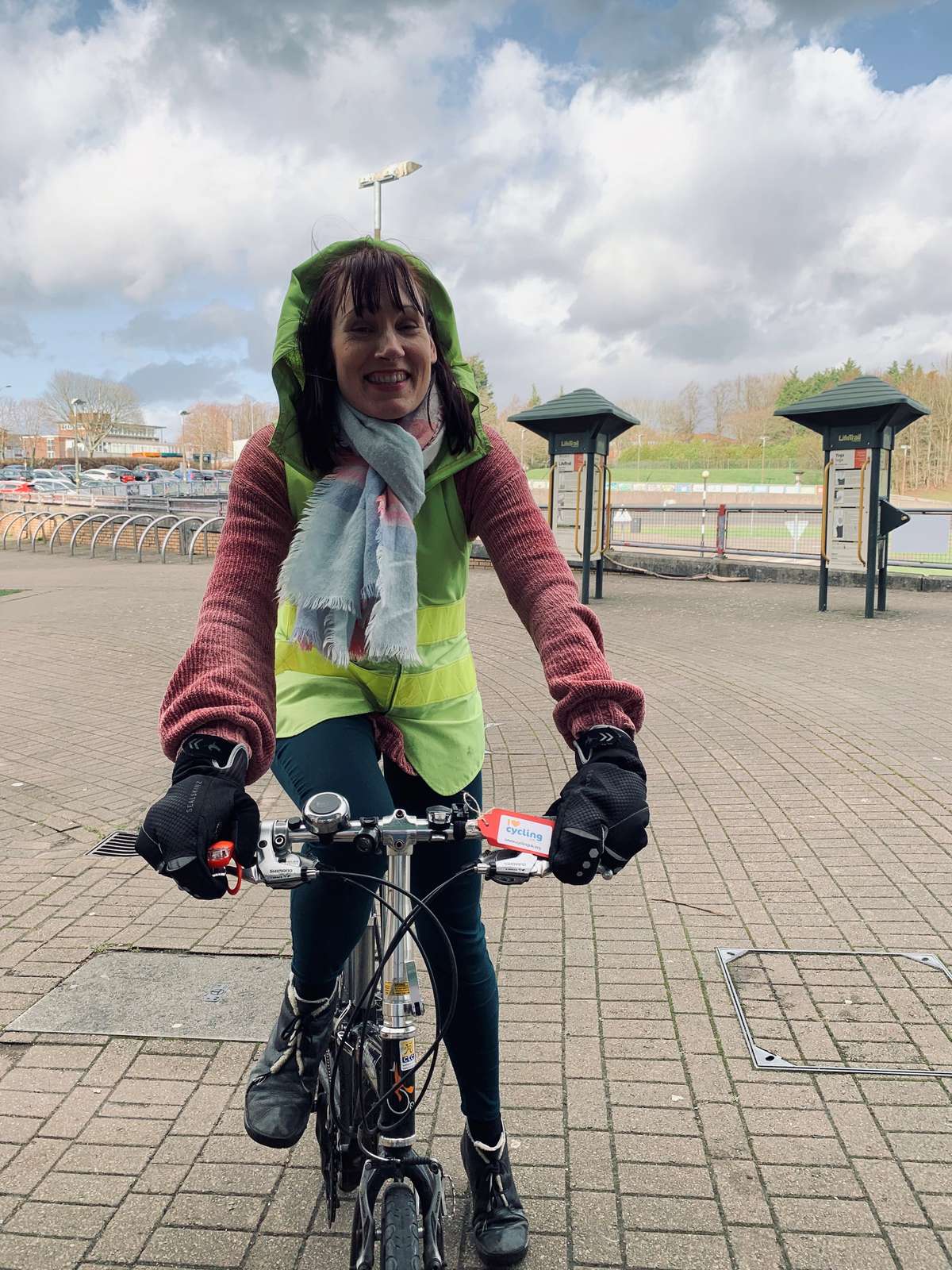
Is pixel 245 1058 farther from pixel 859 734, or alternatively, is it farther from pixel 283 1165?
pixel 859 734

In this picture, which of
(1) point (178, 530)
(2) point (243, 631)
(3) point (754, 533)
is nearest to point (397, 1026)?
(2) point (243, 631)

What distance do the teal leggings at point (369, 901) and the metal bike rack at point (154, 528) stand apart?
67.3ft

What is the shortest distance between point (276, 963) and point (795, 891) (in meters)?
2.07

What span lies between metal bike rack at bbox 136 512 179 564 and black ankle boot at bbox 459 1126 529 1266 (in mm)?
20566

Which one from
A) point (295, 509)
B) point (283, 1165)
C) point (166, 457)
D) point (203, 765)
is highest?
point (166, 457)

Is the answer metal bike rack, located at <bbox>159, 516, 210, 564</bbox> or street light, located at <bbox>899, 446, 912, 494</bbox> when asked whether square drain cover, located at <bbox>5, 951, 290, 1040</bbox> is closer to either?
metal bike rack, located at <bbox>159, 516, 210, 564</bbox>

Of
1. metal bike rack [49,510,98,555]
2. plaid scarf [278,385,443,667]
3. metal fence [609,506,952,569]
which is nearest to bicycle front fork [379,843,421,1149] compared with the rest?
plaid scarf [278,385,443,667]

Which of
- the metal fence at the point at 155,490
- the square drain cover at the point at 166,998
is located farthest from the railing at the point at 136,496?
the square drain cover at the point at 166,998

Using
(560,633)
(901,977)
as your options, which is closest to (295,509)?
(560,633)

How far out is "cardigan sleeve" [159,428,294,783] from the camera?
195 centimetres

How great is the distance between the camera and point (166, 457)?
10844cm

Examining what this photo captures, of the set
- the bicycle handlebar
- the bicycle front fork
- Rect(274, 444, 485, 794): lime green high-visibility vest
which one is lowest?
the bicycle front fork

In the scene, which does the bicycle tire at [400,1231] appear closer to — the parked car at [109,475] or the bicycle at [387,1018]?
the bicycle at [387,1018]

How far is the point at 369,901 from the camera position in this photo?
2.18 metres
